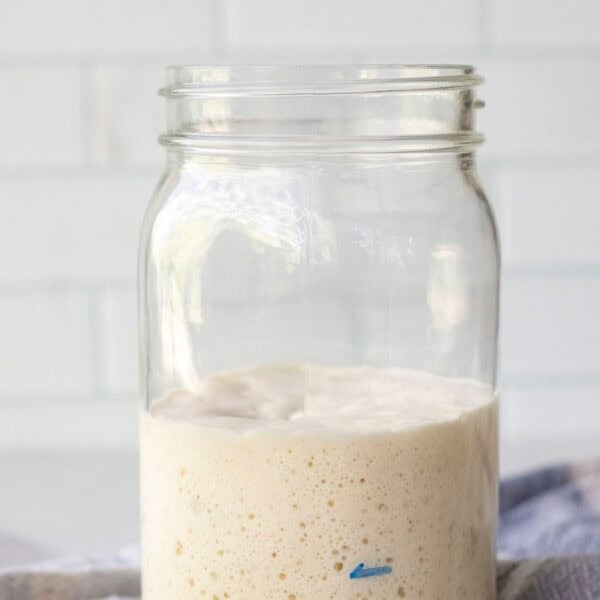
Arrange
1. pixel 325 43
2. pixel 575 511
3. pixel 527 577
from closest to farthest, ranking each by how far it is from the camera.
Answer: pixel 527 577 → pixel 575 511 → pixel 325 43

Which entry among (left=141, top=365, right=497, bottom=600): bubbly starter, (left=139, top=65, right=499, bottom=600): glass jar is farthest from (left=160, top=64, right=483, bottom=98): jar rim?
(left=141, top=365, right=497, bottom=600): bubbly starter

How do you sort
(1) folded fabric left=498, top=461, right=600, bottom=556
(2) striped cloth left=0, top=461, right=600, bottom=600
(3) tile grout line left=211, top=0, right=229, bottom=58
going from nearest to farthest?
(2) striped cloth left=0, top=461, right=600, bottom=600 → (1) folded fabric left=498, top=461, right=600, bottom=556 → (3) tile grout line left=211, top=0, right=229, bottom=58

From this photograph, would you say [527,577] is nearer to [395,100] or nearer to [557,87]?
[395,100]

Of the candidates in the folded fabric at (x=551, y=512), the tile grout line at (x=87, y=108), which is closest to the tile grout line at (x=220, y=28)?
the tile grout line at (x=87, y=108)

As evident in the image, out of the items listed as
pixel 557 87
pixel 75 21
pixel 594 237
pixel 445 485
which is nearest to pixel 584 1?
pixel 557 87

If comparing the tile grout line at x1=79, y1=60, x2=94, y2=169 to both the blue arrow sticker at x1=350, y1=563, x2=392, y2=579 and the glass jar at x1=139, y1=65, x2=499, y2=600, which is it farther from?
the blue arrow sticker at x1=350, y1=563, x2=392, y2=579

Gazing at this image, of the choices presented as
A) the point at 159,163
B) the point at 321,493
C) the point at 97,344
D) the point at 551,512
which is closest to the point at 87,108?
the point at 159,163

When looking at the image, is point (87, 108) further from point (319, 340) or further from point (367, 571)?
point (367, 571)
